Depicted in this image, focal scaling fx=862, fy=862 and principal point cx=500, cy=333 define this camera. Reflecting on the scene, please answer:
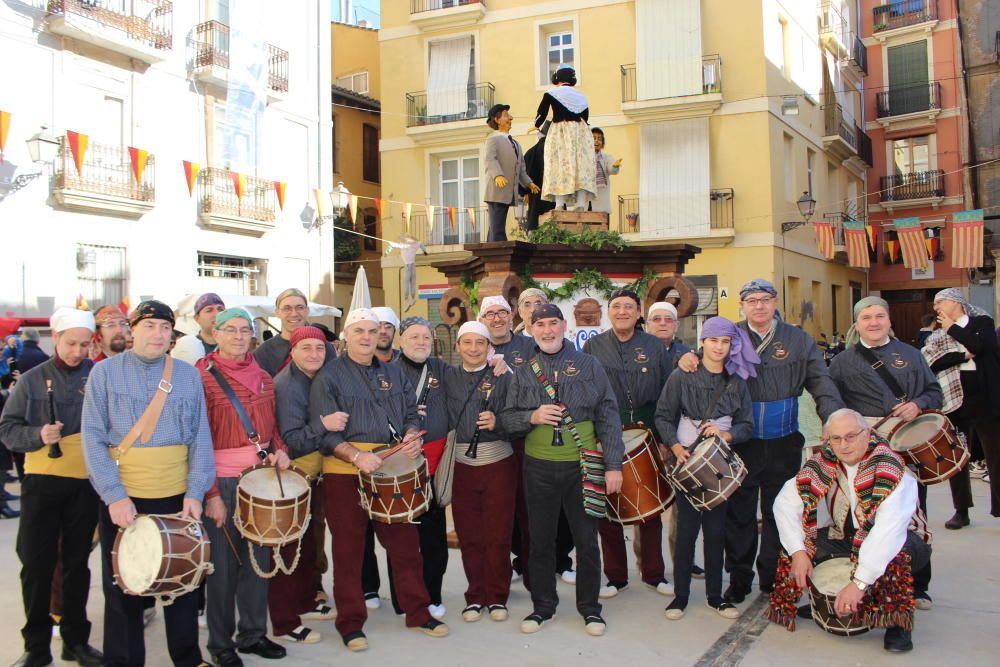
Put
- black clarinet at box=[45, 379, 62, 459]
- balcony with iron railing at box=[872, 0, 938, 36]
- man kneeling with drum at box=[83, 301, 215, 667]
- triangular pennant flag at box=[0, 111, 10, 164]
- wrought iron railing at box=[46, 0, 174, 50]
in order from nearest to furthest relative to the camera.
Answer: man kneeling with drum at box=[83, 301, 215, 667]
black clarinet at box=[45, 379, 62, 459]
triangular pennant flag at box=[0, 111, 10, 164]
wrought iron railing at box=[46, 0, 174, 50]
balcony with iron railing at box=[872, 0, 938, 36]

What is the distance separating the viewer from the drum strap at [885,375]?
5.33m

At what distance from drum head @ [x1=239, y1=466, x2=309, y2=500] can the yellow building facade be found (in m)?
18.1

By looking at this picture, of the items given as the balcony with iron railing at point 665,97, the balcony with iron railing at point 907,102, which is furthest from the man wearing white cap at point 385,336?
the balcony with iron railing at point 907,102

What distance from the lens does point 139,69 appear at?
1672 cm

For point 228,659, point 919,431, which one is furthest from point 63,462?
point 919,431

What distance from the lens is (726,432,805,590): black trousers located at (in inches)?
203

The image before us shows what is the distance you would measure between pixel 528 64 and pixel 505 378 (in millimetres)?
19597

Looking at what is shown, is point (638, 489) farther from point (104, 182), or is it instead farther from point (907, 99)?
point (907, 99)

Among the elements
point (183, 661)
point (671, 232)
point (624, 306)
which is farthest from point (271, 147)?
point (183, 661)

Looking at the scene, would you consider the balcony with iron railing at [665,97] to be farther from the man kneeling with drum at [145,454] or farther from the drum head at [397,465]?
the man kneeling with drum at [145,454]

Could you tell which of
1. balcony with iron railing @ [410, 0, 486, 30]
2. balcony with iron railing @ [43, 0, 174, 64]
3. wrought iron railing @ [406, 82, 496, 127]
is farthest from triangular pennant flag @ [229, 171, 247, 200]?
balcony with iron railing @ [410, 0, 486, 30]

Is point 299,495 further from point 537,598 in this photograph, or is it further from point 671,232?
point 671,232

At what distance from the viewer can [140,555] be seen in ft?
12.5

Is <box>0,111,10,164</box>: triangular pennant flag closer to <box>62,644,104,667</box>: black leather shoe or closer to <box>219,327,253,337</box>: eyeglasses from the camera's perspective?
<box>219,327,253,337</box>: eyeglasses
